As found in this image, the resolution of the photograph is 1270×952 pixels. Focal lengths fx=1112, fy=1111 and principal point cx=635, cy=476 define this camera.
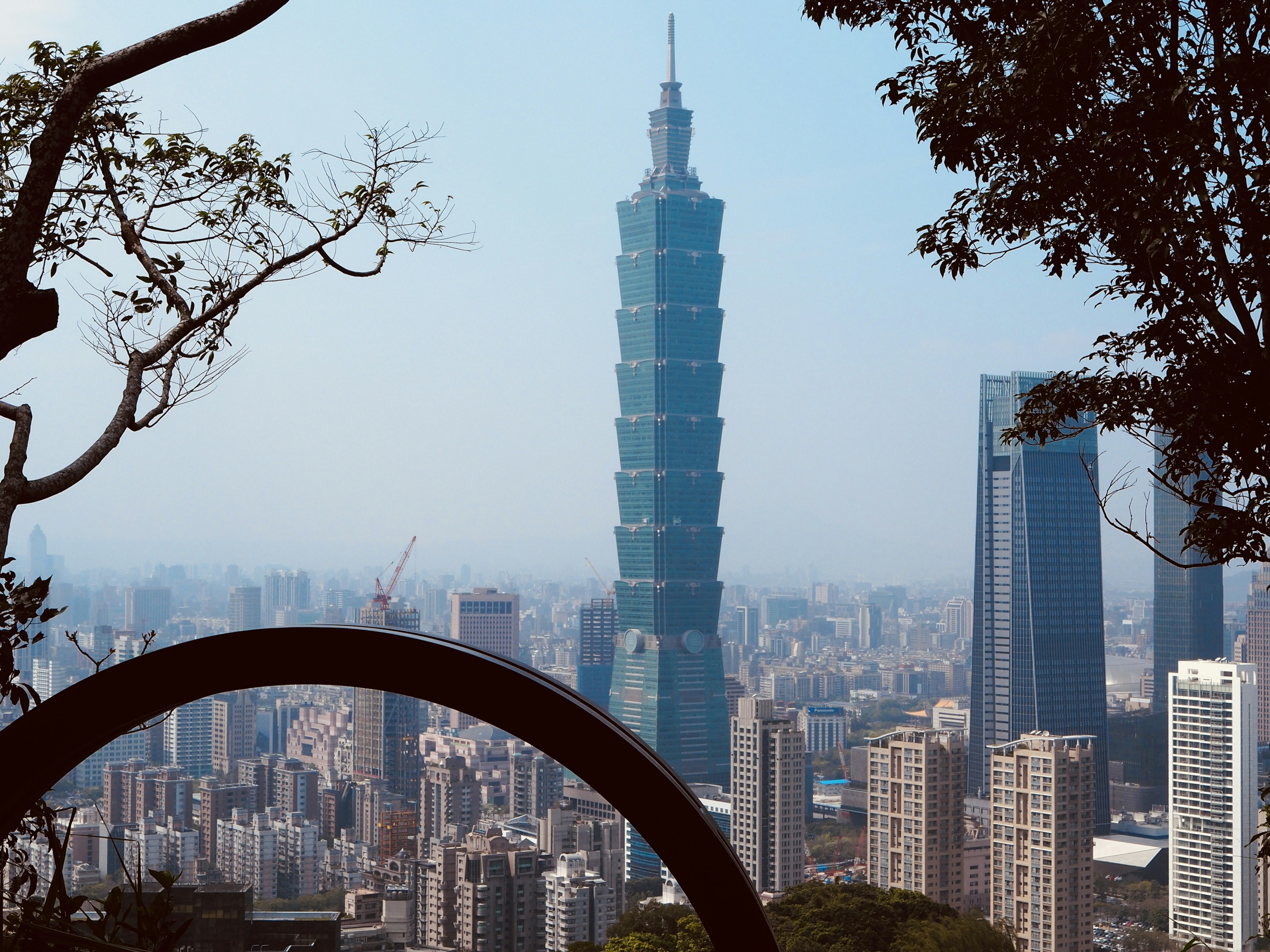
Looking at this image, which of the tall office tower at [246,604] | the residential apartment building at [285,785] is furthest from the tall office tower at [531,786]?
the tall office tower at [246,604]

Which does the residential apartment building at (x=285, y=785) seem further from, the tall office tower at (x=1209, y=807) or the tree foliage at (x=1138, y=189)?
the tree foliage at (x=1138, y=189)

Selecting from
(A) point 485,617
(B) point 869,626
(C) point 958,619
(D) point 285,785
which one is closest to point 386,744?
(D) point 285,785

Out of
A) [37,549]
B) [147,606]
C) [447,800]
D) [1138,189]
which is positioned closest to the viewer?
[1138,189]

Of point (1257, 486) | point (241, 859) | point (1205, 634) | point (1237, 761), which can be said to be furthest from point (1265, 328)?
point (1205, 634)

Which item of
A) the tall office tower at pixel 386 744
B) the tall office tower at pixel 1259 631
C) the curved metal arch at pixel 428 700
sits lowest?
the tall office tower at pixel 386 744

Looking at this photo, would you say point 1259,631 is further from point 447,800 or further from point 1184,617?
point 447,800

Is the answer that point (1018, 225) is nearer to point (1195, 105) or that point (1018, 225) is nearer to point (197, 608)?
point (1195, 105)
